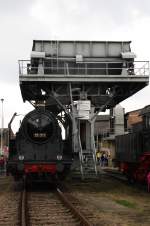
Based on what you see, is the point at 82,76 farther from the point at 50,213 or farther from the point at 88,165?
the point at 50,213

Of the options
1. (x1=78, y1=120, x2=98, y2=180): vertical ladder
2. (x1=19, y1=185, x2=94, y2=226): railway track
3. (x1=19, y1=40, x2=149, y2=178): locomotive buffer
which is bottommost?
(x1=19, y1=185, x2=94, y2=226): railway track

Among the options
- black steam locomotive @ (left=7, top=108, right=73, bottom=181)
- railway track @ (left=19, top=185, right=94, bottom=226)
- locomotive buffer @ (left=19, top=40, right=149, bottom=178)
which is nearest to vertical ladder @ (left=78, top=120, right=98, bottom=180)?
locomotive buffer @ (left=19, top=40, right=149, bottom=178)

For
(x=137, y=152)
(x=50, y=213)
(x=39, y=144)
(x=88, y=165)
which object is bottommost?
(x=50, y=213)

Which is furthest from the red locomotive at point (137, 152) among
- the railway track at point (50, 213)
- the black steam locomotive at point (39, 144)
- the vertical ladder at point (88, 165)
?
the railway track at point (50, 213)

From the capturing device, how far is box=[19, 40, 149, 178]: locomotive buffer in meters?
28.8

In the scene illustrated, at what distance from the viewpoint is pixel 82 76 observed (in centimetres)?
2855

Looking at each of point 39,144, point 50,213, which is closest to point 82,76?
point 39,144

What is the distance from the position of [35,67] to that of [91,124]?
5229 millimetres

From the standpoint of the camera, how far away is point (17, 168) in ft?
65.1

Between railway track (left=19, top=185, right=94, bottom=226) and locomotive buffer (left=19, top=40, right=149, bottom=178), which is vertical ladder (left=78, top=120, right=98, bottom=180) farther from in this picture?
railway track (left=19, top=185, right=94, bottom=226)

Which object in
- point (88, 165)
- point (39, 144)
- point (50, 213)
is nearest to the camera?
point (50, 213)

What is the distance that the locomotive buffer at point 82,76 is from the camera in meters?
28.8

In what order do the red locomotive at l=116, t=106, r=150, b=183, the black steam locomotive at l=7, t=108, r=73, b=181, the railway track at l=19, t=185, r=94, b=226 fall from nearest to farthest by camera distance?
the railway track at l=19, t=185, r=94, b=226 → the black steam locomotive at l=7, t=108, r=73, b=181 → the red locomotive at l=116, t=106, r=150, b=183

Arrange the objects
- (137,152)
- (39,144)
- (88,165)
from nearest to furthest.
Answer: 1. (39,144)
2. (137,152)
3. (88,165)
